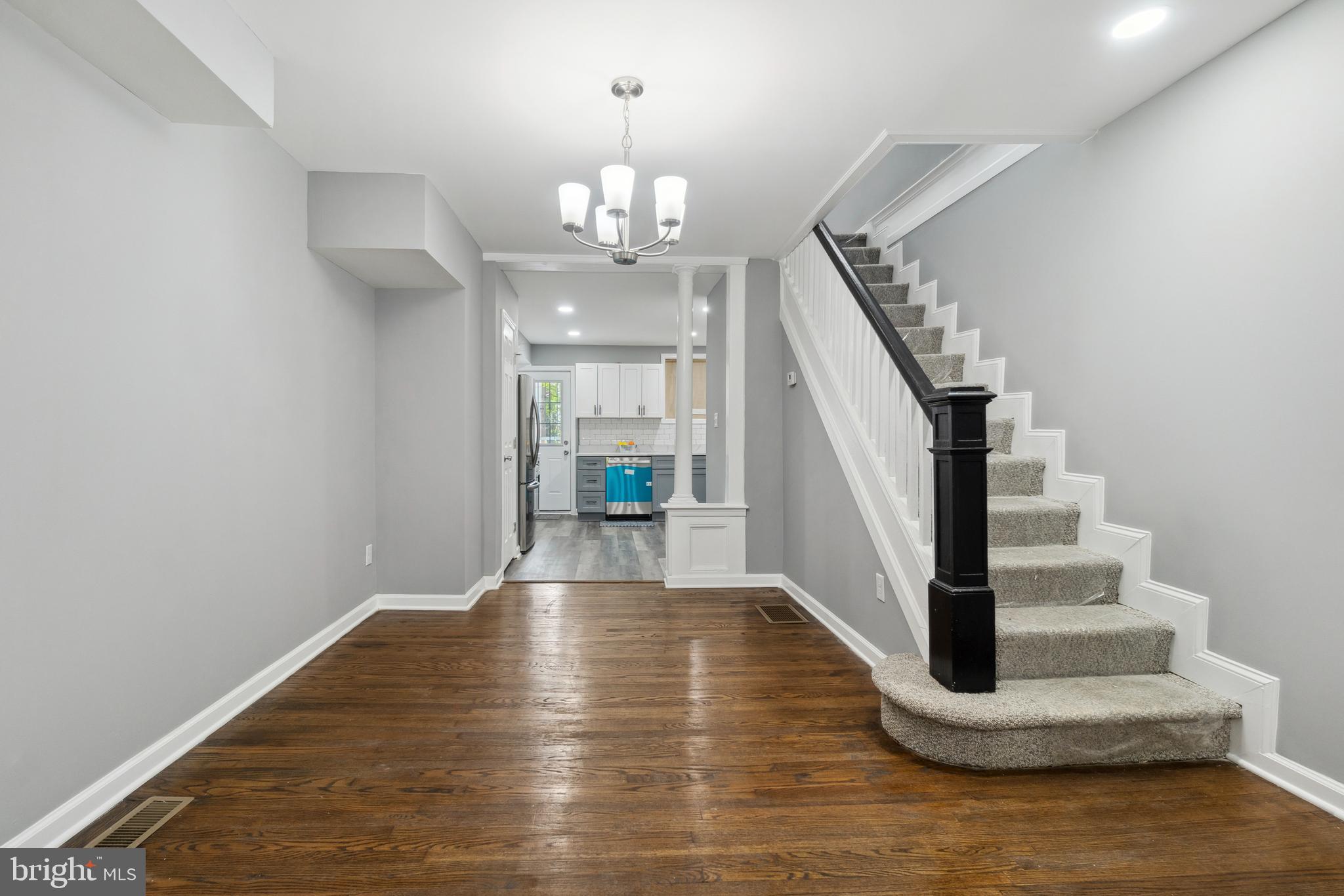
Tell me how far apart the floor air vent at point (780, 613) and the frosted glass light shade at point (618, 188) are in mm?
2653

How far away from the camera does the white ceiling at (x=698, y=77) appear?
2018 millimetres

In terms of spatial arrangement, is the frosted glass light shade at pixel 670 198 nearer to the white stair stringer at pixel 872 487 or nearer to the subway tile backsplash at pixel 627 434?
the white stair stringer at pixel 872 487

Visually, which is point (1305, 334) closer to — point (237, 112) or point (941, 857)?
point (941, 857)

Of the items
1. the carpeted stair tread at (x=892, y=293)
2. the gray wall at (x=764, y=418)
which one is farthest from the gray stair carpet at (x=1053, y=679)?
the gray wall at (x=764, y=418)

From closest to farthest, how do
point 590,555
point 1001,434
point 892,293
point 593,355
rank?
point 1001,434 < point 892,293 < point 590,555 < point 593,355

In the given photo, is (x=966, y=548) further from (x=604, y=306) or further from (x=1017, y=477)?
(x=604, y=306)

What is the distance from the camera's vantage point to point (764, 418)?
191 inches

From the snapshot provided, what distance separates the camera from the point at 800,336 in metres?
4.40

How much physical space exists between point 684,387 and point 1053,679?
3.16 m

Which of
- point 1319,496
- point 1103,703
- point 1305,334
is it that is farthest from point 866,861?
point 1305,334

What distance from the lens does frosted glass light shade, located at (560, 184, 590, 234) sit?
241cm

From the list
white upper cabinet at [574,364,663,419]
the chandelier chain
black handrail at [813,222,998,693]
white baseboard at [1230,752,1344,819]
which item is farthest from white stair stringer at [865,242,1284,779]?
white upper cabinet at [574,364,663,419]

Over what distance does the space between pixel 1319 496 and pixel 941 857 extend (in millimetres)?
1543

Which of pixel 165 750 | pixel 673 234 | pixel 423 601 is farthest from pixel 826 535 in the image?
pixel 165 750
